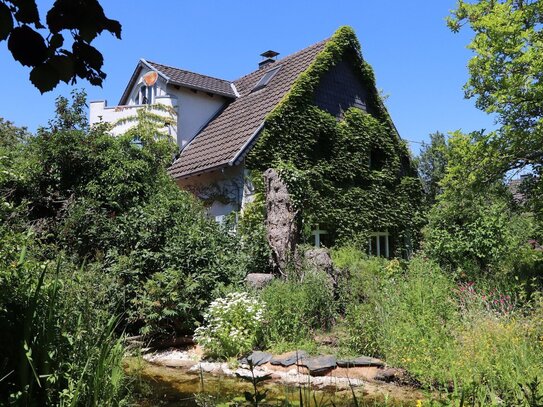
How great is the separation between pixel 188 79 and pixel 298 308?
44.3 ft

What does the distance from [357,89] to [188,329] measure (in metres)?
12.0

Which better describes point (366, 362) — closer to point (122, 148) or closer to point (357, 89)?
point (122, 148)

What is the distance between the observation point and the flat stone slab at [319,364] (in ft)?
23.5

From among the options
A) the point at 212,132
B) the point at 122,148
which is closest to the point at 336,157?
the point at 212,132

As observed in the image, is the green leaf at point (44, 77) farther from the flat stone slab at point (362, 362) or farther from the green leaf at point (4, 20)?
the flat stone slab at point (362, 362)

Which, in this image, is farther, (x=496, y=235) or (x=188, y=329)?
(x=496, y=235)

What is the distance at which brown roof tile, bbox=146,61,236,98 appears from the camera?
1930cm

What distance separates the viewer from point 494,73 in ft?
36.9

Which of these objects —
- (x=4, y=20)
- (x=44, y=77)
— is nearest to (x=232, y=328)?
(x=44, y=77)

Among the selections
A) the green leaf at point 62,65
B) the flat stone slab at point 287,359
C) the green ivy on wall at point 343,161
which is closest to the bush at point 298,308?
the flat stone slab at point 287,359

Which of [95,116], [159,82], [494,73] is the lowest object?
[494,73]

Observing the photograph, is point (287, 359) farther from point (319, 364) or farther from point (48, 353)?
point (48, 353)

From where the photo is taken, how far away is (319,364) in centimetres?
727

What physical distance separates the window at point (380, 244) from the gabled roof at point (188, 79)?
7.96 m
